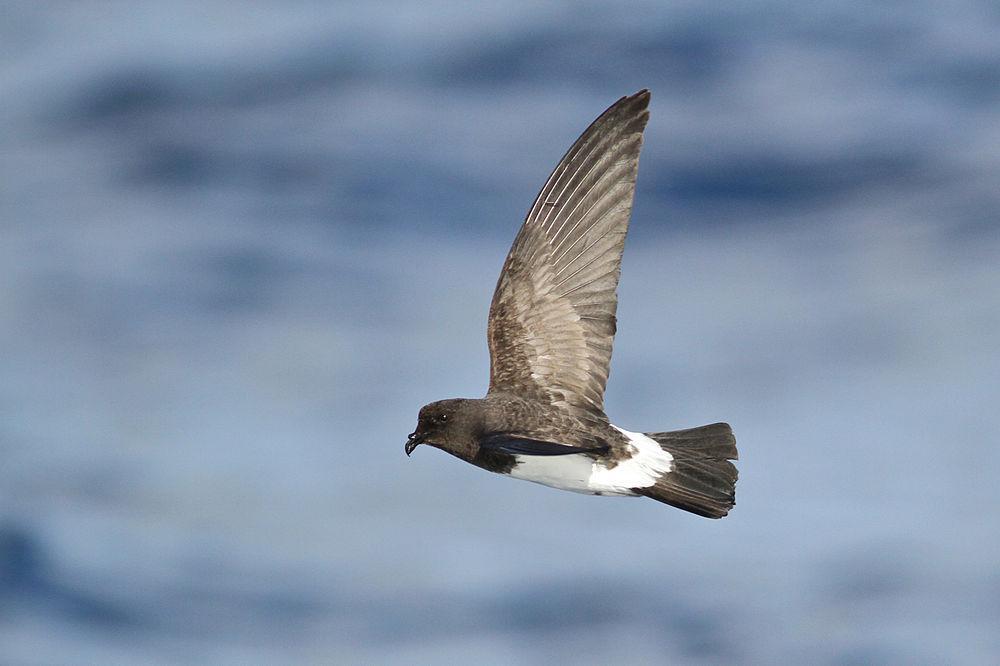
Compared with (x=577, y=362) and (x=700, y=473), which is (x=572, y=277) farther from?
(x=700, y=473)

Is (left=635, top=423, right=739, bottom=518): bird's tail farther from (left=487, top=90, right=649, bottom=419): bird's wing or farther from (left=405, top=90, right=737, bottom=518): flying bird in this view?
(left=487, top=90, right=649, bottom=419): bird's wing

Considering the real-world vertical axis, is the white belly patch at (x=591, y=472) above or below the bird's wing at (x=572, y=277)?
below

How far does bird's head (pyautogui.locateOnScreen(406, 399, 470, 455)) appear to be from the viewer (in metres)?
8.63

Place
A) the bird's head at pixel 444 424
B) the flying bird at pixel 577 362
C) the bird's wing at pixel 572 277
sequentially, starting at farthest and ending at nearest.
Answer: the bird's wing at pixel 572 277
the flying bird at pixel 577 362
the bird's head at pixel 444 424

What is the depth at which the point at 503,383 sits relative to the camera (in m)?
9.28

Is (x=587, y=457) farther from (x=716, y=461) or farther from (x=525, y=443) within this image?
(x=525, y=443)

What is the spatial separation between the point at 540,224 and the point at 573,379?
3.48 feet

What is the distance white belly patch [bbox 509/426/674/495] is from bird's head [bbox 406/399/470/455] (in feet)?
1.29

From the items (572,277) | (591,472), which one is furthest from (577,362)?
(591,472)

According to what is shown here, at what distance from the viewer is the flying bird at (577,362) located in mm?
8734

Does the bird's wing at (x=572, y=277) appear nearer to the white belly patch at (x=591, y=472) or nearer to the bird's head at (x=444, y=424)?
the white belly patch at (x=591, y=472)

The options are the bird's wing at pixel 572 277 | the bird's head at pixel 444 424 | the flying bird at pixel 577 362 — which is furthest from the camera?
the bird's wing at pixel 572 277

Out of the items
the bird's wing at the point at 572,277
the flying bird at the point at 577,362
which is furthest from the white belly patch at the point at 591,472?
the bird's wing at the point at 572,277

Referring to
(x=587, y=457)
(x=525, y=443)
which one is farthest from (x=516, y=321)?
(x=525, y=443)
